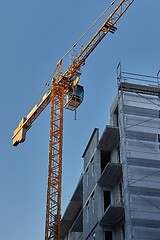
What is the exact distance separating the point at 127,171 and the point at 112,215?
122 inches

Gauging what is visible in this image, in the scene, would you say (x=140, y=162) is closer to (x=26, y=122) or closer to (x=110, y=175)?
(x=110, y=175)

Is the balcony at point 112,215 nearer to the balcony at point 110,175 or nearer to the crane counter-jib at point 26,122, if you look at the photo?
the balcony at point 110,175

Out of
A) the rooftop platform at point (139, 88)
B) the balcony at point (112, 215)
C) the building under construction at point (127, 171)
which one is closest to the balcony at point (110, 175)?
the building under construction at point (127, 171)

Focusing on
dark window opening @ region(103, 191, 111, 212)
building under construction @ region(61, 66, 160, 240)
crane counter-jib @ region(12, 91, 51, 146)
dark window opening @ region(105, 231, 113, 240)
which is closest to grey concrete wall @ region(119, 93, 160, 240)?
building under construction @ region(61, 66, 160, 240)

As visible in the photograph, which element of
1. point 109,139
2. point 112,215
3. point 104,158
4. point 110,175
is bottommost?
point 112,215

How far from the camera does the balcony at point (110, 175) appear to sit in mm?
31625

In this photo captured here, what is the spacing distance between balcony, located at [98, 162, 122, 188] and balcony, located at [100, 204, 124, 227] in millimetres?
2704

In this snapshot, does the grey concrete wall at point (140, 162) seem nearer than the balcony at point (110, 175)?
Yes

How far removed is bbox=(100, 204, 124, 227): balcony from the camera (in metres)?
30.0

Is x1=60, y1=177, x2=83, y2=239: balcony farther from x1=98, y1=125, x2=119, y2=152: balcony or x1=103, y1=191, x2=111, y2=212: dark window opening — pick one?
x1=98, y1=125, x2=119, y2=152: balcony

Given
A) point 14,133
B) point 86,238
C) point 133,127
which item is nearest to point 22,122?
point 14,133

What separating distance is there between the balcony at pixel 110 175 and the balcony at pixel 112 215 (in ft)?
8.87

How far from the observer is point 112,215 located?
31.5 meters

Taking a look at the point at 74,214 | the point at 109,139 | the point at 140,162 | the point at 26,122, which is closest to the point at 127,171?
the point at 140,162
